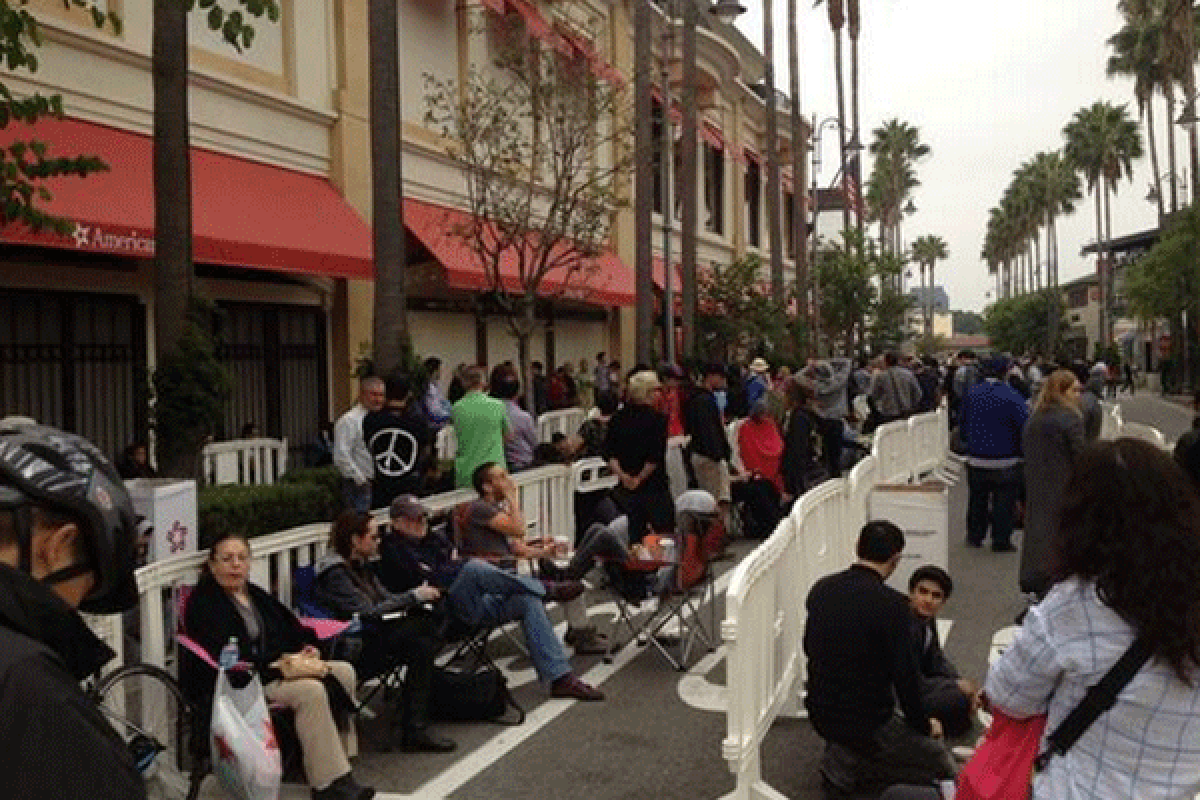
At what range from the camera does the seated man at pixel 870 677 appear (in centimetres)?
543

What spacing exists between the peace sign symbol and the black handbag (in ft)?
9.05

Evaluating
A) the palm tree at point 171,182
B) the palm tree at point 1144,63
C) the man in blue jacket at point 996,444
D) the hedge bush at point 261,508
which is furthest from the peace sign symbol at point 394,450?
the palm tree at point 1144,63

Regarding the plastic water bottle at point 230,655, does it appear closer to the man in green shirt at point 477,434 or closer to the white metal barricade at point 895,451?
the man in green shirt at point 477,434

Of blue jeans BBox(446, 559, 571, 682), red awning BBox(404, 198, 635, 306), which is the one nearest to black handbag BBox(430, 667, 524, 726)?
blue jeans BBox(446, 559, 571, 682)

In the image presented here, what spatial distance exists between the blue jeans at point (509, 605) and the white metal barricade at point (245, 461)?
5075 mm

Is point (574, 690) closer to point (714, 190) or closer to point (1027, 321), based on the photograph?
point (714, 190)

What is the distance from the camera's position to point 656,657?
854cm

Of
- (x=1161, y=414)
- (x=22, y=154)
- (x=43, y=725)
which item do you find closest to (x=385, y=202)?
(x=22, y=154)

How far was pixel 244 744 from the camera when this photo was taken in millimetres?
5441

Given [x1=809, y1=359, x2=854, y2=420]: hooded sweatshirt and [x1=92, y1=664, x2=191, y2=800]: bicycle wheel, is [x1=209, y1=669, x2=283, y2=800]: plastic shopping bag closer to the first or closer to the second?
[x1=92, y1=664, x2=191, y2=800]: bicycle wheel

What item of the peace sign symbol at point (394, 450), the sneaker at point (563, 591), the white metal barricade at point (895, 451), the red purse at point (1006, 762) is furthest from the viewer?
the white metal barricade at point (895, 451)

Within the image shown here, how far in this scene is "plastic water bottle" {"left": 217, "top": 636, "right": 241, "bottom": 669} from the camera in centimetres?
571

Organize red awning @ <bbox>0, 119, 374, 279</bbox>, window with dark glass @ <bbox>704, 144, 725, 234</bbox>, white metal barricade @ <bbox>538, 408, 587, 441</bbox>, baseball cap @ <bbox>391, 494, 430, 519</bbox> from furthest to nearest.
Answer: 1. window with dark glass @ <bbox>704, 144, 725, 234</bbox>
2. white metal barricade @ <bbox>538, 408, 587, 441</bbox>
3. red awning @ <bbox>0, 119, 374, 279</bbox>
4. baseball cap @ <bbox>391, 494, 430, 519</bbox>

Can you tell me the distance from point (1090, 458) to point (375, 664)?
454 cm
